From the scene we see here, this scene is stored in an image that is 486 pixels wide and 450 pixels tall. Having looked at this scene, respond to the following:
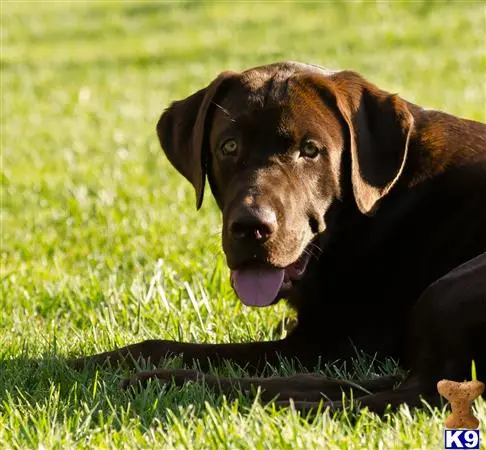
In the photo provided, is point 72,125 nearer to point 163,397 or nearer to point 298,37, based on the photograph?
point 298,37

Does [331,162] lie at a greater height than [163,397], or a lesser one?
greater

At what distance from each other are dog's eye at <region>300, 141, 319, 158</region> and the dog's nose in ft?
1.21

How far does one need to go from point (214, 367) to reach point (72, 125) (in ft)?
23.0

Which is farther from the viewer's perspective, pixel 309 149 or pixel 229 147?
pixel 229 147

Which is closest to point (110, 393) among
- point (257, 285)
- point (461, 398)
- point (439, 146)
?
point (257, 285)

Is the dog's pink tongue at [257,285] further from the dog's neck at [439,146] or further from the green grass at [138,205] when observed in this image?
the dog's neck at [439,146]

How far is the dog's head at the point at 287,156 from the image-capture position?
424 centimetres

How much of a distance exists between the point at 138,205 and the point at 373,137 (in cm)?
331

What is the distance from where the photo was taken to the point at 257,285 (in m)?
4.40

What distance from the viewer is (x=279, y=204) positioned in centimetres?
420

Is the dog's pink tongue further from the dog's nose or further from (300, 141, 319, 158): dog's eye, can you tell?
(300, 141, 319, 158): dog's eye

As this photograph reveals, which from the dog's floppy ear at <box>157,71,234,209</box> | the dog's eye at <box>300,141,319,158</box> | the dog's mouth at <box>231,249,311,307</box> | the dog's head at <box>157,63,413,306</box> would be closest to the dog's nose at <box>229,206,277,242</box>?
the dog's head at <box>157,63,413,306</box>

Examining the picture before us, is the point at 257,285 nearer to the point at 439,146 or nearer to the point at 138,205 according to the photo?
the point at 439,146

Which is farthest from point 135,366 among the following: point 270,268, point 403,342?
point 403,342
